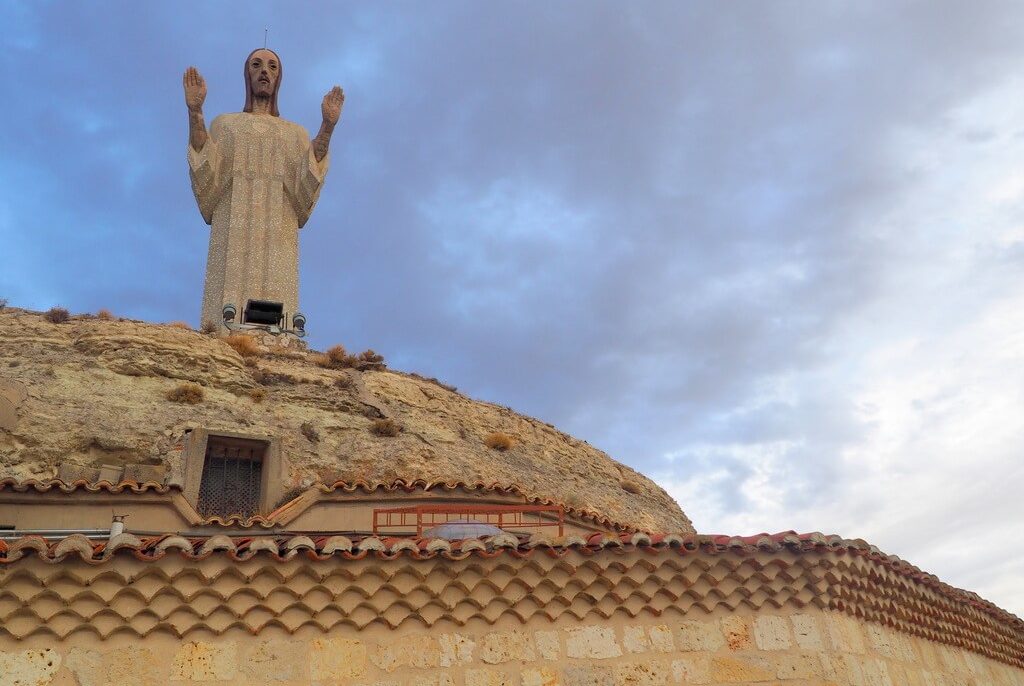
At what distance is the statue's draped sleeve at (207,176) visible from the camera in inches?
962

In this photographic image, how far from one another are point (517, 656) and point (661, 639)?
1.19 m

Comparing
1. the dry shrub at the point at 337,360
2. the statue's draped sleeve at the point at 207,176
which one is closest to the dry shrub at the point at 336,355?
the dry shrub at the point at 337,360

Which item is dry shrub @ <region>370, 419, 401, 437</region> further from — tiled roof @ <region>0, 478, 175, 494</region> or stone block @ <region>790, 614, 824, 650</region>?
stone block @ <region>790, 614, 824, 650</region>

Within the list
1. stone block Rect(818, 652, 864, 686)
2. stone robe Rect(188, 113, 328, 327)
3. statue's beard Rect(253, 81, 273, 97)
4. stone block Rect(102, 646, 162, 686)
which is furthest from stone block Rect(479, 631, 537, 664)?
statue's beard Rect(253, 81, 273, 97)

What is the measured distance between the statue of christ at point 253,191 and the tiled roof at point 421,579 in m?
17.5

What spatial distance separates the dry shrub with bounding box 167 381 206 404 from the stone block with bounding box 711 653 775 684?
1224 cm

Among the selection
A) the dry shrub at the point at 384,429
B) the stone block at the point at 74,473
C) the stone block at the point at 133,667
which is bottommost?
the stone block at the point at 133,667

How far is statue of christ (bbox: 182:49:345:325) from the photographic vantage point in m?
23.1

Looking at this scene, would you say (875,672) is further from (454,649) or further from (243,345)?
(243,345)

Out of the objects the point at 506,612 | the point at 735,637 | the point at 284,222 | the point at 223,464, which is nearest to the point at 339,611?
the point at 506,612

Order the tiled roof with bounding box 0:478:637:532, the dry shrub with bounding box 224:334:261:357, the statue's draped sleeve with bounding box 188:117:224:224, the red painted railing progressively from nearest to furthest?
the tiled roof with bounding box 0:478:637:532 < the red painted railing < the dry shrub with bounding box 224:334:261:357 < the statue's draped sleeve with bounding box 188:117:224:224

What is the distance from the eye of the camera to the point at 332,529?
10.9m

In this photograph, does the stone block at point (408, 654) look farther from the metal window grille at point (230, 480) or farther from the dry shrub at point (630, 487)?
the dry shrub at point (630, 487)

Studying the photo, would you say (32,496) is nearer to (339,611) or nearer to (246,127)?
(339,611)
